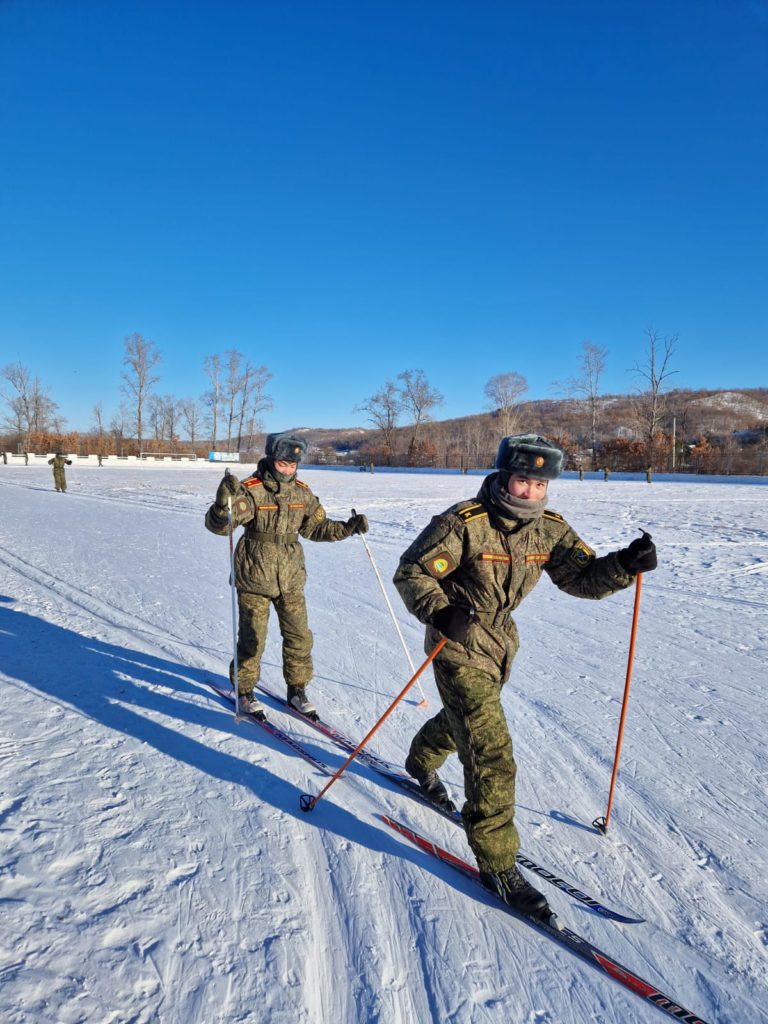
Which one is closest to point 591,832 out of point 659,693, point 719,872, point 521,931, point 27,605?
point 719,872

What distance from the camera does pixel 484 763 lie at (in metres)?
2.30

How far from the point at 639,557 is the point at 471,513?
736 millimetres

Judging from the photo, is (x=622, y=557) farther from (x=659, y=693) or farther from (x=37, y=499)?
(x=37, y=499)

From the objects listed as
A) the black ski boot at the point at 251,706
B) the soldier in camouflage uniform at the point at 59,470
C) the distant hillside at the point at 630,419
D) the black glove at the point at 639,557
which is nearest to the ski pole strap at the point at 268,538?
the black ski boot at the point at 251,706

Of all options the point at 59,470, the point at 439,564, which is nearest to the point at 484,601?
the point at 439,564

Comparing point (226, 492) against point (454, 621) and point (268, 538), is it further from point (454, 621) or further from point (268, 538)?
point (454, 621)

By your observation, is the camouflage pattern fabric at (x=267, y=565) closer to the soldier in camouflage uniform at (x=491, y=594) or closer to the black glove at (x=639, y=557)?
the soldier in camouflage uniform at (x=491, y=594)

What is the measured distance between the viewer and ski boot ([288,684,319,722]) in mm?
3832

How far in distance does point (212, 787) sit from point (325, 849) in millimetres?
797

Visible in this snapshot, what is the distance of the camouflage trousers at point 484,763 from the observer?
227 cm

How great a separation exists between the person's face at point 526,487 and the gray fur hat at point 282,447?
1842 millimetres

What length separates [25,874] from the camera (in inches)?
90.6

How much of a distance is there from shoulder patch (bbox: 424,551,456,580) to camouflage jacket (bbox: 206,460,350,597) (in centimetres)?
154

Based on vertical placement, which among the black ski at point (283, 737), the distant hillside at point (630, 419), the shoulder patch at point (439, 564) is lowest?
the black ski at point (283, 737)
